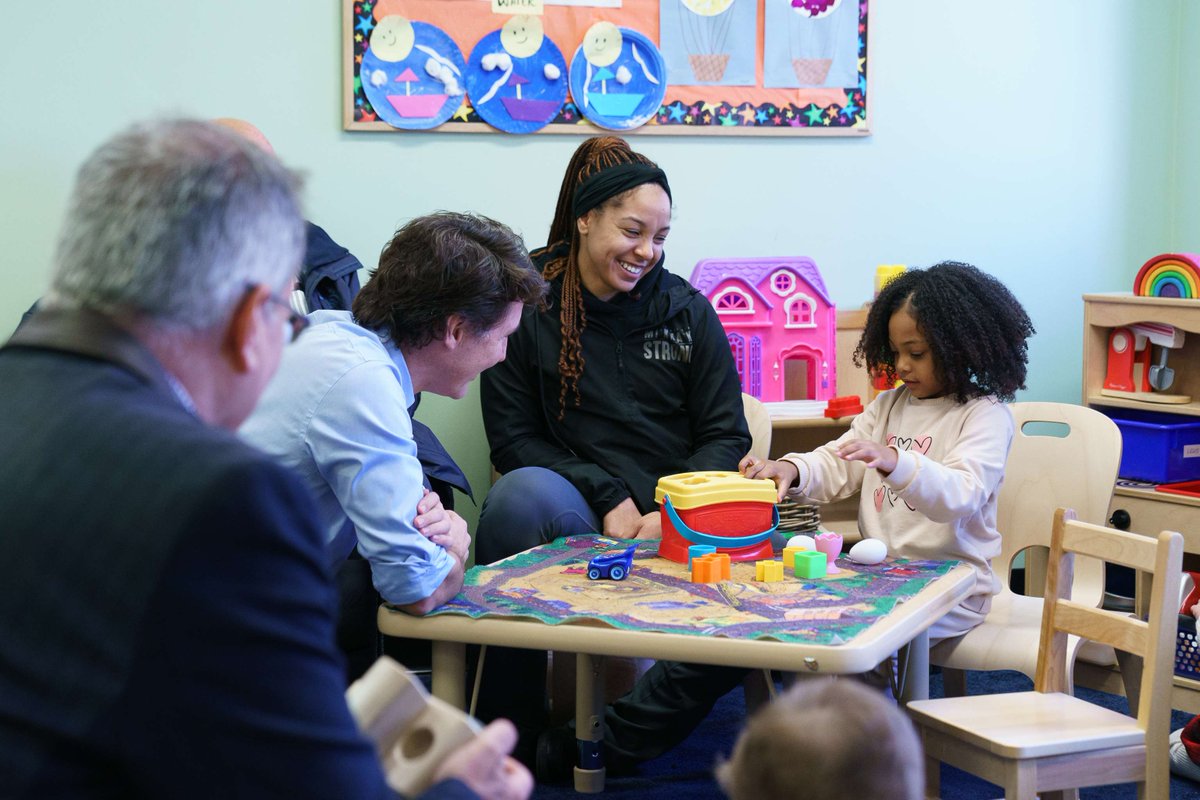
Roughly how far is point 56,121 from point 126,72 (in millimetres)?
227

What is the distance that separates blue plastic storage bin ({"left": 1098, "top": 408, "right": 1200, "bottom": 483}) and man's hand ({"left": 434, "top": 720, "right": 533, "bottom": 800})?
2848 mm

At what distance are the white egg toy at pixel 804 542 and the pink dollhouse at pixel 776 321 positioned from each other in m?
1.37

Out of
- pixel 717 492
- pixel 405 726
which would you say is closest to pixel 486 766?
pixel 405 726

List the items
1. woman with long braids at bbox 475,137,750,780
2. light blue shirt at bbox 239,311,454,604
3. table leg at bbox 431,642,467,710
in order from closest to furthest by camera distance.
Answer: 1. light blue shirt at bbox 239,311,454,604
2. table leg at bbox 431,642,467,710
3. woman with long braids at bbox 475,137,750,780

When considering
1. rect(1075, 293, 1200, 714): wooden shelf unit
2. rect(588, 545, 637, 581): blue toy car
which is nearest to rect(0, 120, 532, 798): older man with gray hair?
rect(588, 545, 637, 581): blue toy car

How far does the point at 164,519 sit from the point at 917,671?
1842 millimetres

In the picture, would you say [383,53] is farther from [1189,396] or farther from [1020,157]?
→ [1189,396]

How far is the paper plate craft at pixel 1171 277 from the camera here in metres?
3.56

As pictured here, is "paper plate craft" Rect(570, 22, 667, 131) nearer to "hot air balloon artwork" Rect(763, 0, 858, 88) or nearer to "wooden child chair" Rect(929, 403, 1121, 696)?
"hot air balloon artwork" Rect(763, 0, 858, 88)

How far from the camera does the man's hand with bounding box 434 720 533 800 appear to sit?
117 centimetres

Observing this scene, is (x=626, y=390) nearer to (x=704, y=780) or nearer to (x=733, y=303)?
(x=733, y=303)

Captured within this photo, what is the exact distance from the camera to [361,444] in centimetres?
207

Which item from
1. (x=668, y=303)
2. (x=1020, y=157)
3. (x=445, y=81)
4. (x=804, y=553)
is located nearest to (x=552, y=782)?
(x=804, y=553)

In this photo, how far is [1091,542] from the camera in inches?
96.1
